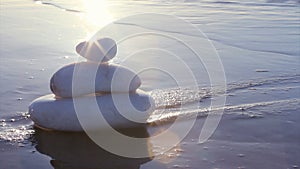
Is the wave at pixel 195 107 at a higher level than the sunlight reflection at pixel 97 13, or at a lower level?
lower

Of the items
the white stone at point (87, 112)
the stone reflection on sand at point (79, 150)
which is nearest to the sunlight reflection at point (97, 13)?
the white stone at point (87, 112)

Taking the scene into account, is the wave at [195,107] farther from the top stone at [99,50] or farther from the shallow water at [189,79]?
the top stone at [99,50]

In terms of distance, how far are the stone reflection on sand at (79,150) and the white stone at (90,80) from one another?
17.1 inches

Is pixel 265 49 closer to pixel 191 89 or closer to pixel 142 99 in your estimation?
pixel 191 89

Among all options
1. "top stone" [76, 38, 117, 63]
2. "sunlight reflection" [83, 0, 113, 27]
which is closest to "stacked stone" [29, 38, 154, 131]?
"top stone" [76, 38, 117, 63]

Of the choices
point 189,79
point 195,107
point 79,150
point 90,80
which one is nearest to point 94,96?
point 90,80

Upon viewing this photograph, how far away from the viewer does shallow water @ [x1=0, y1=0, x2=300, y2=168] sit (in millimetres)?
4109

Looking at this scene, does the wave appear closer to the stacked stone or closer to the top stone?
the stacked stone

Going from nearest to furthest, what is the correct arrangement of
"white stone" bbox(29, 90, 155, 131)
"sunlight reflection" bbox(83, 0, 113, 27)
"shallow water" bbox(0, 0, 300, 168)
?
"shallow water" bbox(0, 0, 300, 168) → "white stone" bbox(29, 90, 155, 131) → "sunlight reflection" bbox(83, 0, 113, 27)

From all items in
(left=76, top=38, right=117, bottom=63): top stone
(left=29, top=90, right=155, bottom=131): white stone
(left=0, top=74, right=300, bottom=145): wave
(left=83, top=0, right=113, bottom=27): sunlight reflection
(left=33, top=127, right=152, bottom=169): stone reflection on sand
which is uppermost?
(left=76, top=38, right=117, bottom=63): top stone

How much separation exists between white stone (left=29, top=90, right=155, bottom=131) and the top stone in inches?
15.8

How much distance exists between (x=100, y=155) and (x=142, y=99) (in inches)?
36.2

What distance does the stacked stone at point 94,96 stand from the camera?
458cm

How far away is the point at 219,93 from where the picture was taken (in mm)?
6020
